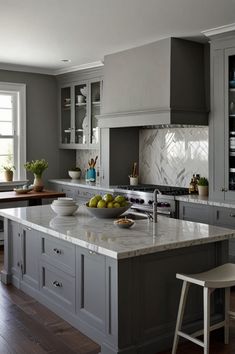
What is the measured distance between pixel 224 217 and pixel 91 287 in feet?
6.49

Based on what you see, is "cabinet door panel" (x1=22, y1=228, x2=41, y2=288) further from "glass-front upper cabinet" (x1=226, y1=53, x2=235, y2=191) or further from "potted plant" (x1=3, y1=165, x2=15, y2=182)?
"potted plant" (x1=3, y1=165, x2=15, y2=182)

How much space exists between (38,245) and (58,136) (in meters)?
3.89

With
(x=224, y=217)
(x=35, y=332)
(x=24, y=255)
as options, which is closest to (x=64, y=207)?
(x=24, y=255)

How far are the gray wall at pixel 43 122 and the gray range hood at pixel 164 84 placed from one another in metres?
1.99

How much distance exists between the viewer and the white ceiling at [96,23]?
12.9 feet

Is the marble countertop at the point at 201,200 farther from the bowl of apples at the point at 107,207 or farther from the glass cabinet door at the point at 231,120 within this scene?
the bowl of apples at the point at 107,207

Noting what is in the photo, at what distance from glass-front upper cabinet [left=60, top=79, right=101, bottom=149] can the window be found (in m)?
0.69

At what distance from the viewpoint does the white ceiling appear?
3.92 metres

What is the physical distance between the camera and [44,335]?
3.30m

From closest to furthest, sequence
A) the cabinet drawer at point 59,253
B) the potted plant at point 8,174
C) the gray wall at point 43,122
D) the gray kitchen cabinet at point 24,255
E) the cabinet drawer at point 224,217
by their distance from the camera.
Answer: the cabinet drawer at point 59,253
the gray kitchen cabinet at point 24,255
the cabinet drawer at point 224,217
the potted plant at point 8,174
the gray wall at point 43,122

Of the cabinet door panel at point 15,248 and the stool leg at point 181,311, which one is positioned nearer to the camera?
the stool leg at point 181,311

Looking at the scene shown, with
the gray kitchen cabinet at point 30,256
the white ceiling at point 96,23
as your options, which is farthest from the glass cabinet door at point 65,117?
the gray kitchen cabinet at point 30,256

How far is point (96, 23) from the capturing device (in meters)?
4.50

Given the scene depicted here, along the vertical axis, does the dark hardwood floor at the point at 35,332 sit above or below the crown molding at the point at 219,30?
below
